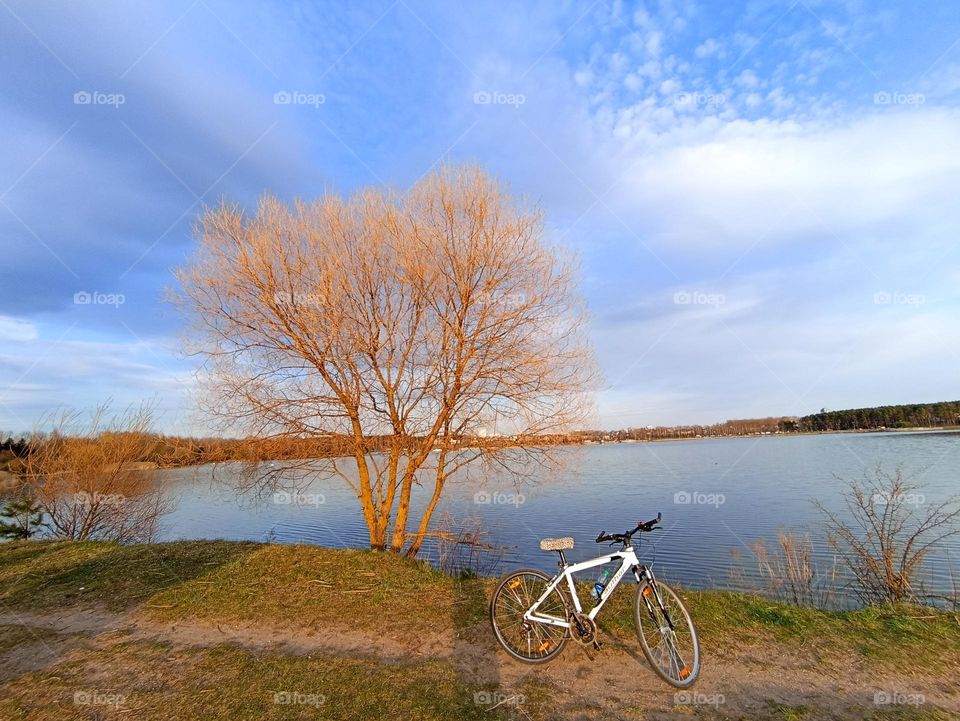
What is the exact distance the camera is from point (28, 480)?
16.2 meters

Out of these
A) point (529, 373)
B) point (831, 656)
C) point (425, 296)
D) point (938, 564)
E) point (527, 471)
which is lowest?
point (938, 564)

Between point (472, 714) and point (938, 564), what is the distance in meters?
13.6

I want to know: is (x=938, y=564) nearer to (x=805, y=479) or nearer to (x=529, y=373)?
(x=529, y=373)

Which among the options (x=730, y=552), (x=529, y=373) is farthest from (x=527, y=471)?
(x=730, y=552)
